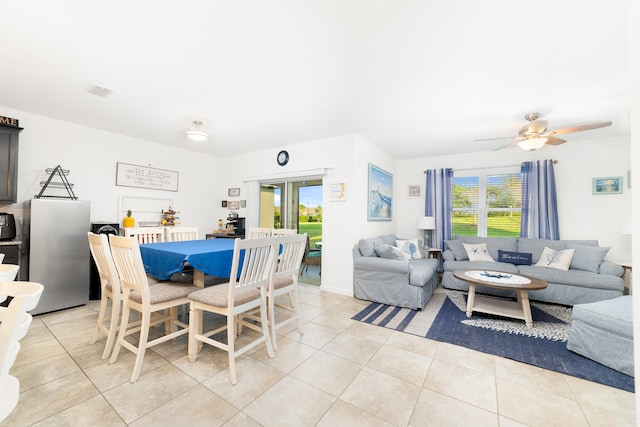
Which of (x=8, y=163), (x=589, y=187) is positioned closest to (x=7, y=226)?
(x=8, y=163)

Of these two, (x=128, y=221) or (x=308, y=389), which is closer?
(x=308, y=389)

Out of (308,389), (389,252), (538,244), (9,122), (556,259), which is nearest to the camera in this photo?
(308,389)

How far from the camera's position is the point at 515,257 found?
429cm

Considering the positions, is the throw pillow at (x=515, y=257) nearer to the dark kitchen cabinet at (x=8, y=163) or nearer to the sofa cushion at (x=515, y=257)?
the sofa cushion at (x=515, y=257)

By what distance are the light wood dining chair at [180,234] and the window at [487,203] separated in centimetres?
461

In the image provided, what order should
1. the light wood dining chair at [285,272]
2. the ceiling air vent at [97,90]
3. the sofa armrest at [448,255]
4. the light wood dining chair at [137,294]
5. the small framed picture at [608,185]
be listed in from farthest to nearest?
the sofa armrest at [448,255] → the small framed picture at [608,185] → the ceiling air vent at [97,90] → the light wood dining chair at [285,272] → the light wood dining chair at [137,294]

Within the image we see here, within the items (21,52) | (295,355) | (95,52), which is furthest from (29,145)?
(295,355)

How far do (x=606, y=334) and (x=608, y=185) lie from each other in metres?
3.18

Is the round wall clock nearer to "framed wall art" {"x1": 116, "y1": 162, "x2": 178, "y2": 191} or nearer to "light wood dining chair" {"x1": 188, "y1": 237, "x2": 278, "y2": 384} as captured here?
"framed wall art" {"x1": 116, "y1": 162, "x2": 178, "y2": 191}

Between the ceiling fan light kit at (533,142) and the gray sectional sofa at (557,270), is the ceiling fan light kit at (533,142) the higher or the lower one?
the higher one

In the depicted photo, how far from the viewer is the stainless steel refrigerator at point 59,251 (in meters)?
3.17

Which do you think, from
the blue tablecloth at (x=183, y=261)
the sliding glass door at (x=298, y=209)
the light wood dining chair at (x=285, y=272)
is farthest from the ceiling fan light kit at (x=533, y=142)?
the blue tablecloth at (x=183, y=261)

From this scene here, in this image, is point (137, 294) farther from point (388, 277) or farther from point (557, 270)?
point (557, 270)

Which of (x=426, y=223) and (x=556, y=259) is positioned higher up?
(x=426, y=223)
